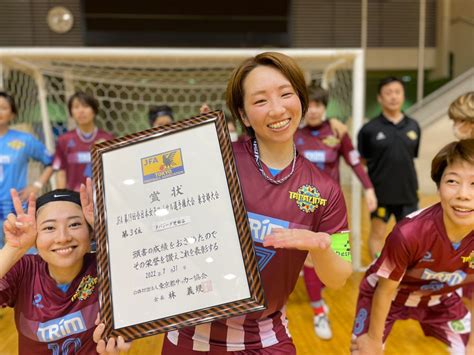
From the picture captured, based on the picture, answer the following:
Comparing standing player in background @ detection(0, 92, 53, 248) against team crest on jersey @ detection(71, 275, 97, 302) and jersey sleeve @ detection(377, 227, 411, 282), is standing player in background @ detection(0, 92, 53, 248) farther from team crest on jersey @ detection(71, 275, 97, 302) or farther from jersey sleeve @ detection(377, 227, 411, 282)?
jersey sleeve @ detection(377, 227, 411, 282)

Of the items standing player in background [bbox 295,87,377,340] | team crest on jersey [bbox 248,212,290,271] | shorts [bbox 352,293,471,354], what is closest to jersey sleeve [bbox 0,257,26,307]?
team crest on jersey [bbox 248,212,290,271]

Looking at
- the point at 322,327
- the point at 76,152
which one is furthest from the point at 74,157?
the point at 322,327

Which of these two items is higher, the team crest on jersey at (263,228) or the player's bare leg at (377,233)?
the team crest on jersey at (263,228)

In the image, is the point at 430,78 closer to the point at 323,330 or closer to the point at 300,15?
the point at 300,15

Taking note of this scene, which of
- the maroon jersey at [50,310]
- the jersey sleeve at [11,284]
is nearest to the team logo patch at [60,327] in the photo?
the maroon jersey at [50,310]

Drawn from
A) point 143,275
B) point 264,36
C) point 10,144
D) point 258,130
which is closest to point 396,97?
point 258,130

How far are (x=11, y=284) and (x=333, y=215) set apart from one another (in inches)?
41.7

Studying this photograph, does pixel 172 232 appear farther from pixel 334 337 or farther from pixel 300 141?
pixel 300 141

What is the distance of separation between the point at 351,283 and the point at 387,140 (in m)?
1.29

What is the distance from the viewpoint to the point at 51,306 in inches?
53.3

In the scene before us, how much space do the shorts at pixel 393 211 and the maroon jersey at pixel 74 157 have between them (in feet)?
7.73

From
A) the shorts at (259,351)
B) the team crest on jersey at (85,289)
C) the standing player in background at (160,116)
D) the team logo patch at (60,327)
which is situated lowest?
the shorts at (259,351)

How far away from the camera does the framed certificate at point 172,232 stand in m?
1.01

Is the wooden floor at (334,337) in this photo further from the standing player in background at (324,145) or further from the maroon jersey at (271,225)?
the maroon jersey at (271,225)
